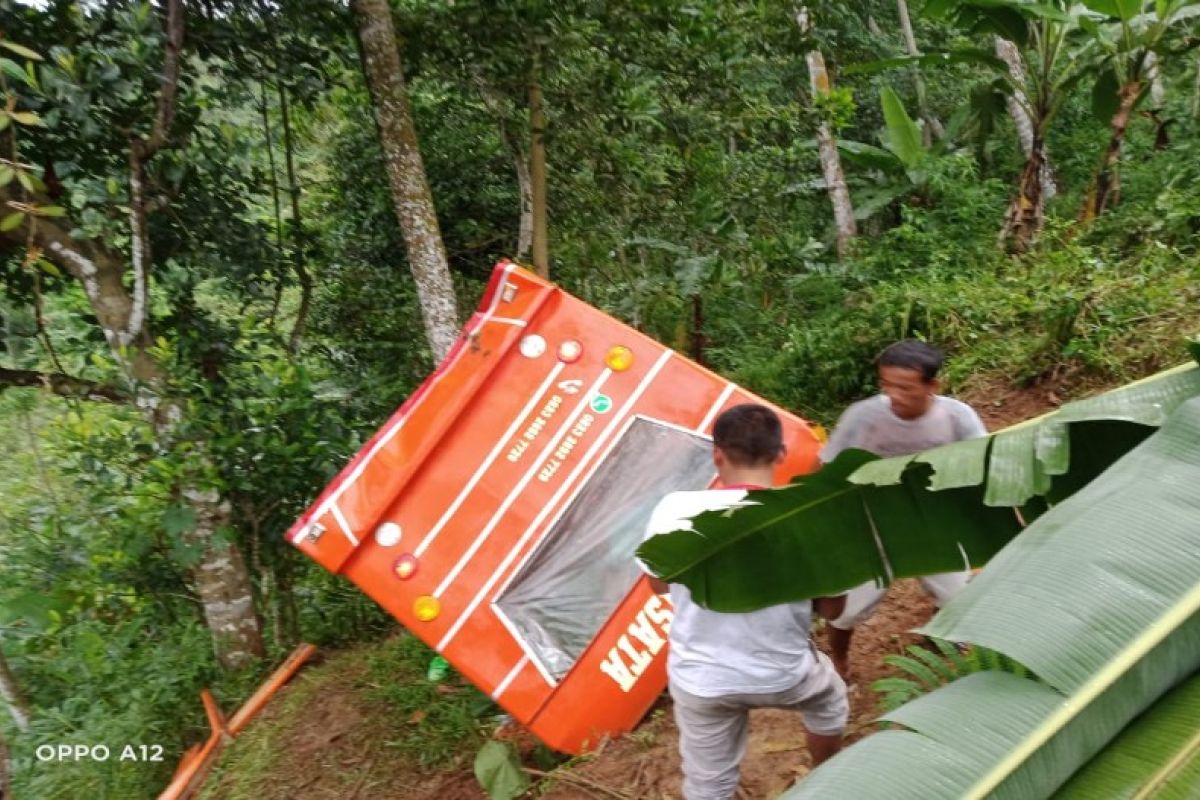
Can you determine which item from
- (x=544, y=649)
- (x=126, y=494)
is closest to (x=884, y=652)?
(x=544, y=649)

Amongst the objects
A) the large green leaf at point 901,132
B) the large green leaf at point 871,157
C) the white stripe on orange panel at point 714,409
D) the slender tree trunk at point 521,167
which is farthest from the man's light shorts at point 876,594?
the large green leaf at point 871,157

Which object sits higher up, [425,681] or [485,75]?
[485,75]

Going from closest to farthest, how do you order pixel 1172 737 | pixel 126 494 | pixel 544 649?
pixel 1172 737 → pixel 544 649 → pixel 126 494

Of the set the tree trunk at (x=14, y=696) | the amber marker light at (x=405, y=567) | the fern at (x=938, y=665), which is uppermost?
the fern at (x=938, y=665)

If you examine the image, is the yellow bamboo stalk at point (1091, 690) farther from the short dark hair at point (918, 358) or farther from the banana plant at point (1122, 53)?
the banana plant at point (1122, 53)

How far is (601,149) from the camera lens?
5.55m

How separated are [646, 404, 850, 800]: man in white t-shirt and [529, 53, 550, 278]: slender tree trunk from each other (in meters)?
3.33

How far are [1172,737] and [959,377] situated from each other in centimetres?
448

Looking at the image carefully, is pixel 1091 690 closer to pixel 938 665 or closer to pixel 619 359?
pixel 938 665

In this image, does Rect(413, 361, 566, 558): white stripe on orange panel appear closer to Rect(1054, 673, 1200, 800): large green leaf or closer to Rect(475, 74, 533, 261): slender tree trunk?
Rect(475, 74, 533, 261): slender tree trunk

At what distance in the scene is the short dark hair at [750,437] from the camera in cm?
206

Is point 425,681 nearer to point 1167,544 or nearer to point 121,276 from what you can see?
point 121,276

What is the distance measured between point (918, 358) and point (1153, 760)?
196 cm

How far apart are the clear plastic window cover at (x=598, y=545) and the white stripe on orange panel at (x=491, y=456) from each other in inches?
14.8
